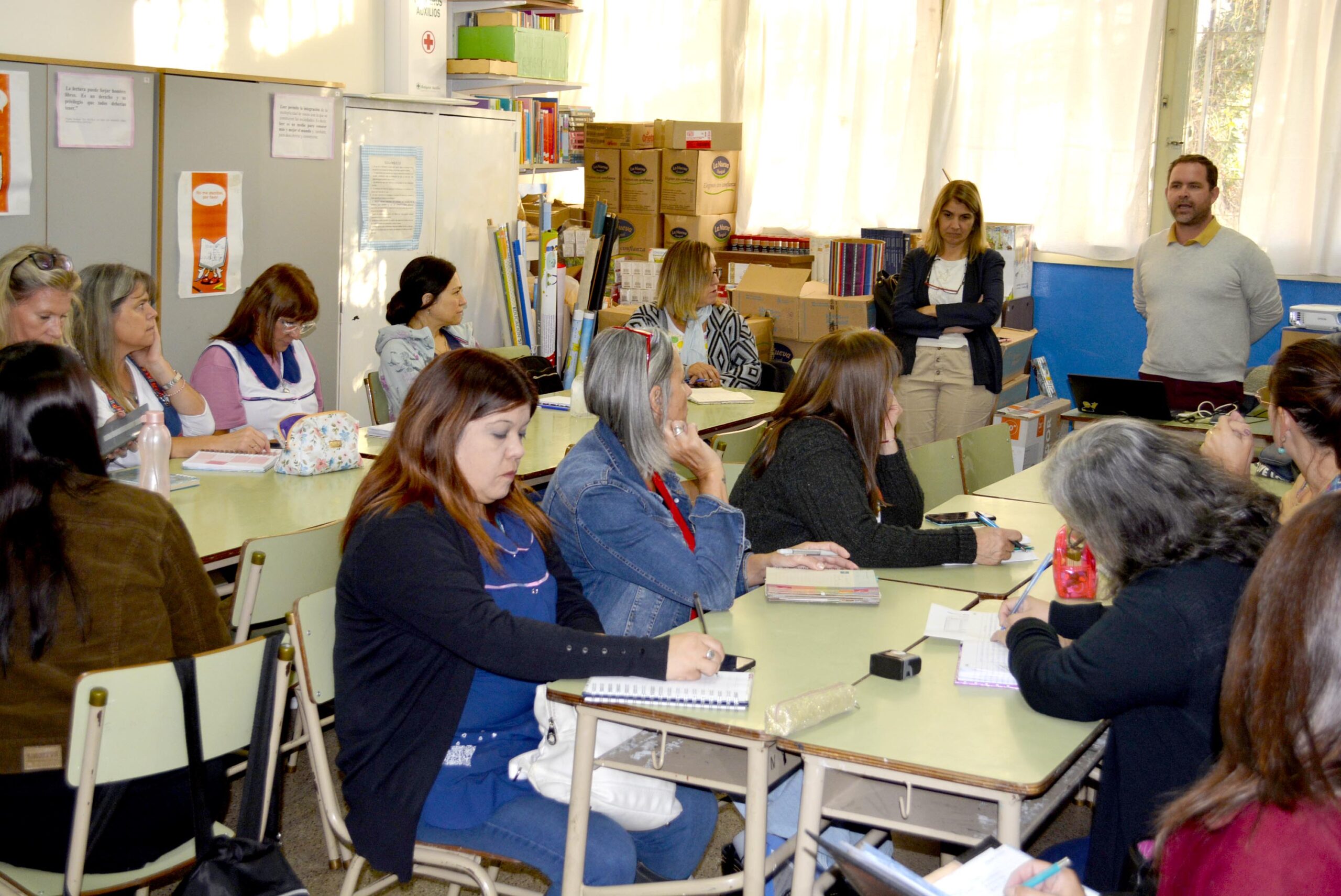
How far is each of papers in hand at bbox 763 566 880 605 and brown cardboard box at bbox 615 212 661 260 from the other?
17.2 ft

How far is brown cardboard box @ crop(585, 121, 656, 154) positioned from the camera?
25.4 feet

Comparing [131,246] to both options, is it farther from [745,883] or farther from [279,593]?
[745,883]

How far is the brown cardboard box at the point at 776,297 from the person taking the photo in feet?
22.5

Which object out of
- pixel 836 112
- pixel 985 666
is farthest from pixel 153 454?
pixel 836 112

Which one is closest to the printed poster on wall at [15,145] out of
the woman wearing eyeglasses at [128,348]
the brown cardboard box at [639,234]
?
the woman wearing eyeglasses at [128,348]

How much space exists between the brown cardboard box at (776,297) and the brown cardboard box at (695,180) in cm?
70

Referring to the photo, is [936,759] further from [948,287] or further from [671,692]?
[948,287]

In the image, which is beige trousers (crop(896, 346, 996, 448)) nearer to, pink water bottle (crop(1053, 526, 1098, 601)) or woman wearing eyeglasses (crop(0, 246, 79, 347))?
pink water bottle (crop(1053, 526, 1098, 601))

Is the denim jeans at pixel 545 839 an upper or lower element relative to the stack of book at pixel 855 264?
lower

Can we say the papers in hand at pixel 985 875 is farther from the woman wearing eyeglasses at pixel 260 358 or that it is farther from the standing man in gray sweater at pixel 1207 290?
the standing man in gray sweater at pixel 1207 290

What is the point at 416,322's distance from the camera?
486 centimetres

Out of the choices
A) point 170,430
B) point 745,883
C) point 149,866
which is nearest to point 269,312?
point 170,430

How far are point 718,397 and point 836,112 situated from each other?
3270 mm

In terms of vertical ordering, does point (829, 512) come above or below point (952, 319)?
below
